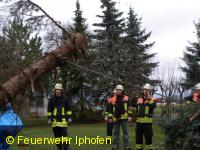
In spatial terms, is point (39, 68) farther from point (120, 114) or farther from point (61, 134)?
point (120, 114)

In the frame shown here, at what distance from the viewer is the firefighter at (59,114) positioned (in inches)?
512

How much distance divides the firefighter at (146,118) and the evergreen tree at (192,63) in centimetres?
2137

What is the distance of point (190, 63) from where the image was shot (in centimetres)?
3616

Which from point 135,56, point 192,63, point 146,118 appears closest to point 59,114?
point 146,118

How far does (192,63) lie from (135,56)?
8.03 m

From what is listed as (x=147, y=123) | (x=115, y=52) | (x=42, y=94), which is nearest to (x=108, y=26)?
(x=115, y=52)

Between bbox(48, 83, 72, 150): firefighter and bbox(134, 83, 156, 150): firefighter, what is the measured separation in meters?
1.95

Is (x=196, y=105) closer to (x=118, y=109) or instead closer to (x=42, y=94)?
(x=118, y=109)

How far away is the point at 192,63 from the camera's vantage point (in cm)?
3588

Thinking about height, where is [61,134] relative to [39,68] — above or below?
below

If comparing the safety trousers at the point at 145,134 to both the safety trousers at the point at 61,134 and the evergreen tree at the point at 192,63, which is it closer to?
the safety trousers at the point at 61,134

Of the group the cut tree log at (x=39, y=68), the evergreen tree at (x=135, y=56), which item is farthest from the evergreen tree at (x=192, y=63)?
the cut tree log at (x=39, y=68)

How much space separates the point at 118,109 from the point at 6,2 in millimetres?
7532

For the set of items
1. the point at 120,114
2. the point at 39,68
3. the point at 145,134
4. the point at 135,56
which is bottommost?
the point at 145,134
